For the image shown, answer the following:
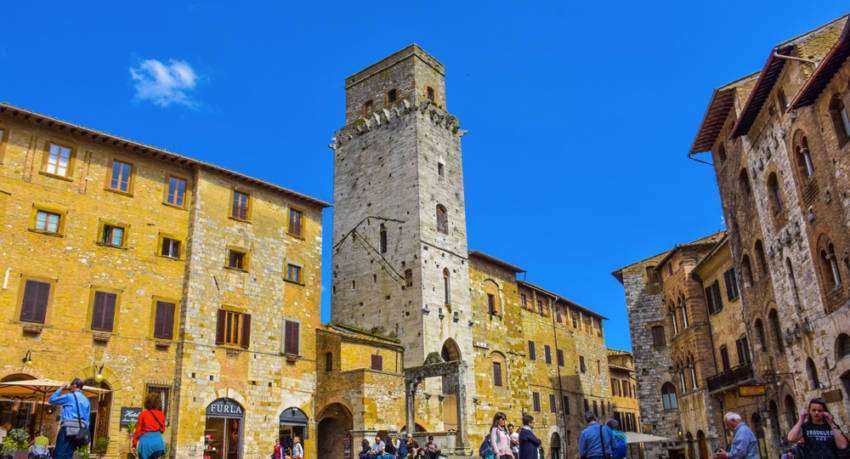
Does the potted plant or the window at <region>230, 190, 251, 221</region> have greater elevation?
the window at <region>230, 190, 251, 221</region>

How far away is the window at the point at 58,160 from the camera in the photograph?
81.1 feet

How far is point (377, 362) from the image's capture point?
33.1 meters

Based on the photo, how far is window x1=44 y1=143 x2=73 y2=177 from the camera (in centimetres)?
2473

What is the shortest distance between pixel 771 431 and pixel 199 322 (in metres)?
22.5

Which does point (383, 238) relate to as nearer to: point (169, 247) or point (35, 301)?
point (169, 247)

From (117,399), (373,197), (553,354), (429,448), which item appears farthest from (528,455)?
(553,354)

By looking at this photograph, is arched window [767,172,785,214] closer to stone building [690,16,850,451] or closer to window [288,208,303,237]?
stone building [690,16,850,451]

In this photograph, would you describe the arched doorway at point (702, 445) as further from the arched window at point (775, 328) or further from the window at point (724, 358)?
the arched window at point (775, 328)

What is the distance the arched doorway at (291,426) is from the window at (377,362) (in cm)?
453

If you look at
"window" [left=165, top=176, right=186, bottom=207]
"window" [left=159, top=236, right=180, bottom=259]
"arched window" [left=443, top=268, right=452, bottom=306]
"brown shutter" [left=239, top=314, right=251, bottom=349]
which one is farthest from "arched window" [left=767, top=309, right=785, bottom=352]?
"window" [left=165, top=176, right=186, bottom=207]

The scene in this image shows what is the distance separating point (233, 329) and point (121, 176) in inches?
296

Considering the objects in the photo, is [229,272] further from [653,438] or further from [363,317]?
[653,438]

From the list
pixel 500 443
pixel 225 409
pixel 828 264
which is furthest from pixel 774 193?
pixel 225 409

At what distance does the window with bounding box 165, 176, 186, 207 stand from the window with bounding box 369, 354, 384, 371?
11.6 meters
